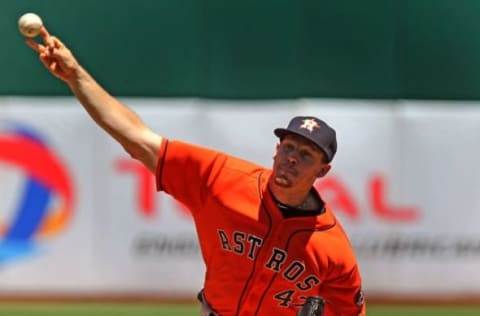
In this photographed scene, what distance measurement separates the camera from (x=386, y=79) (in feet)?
32.8

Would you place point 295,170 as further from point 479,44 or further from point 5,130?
point 479,44

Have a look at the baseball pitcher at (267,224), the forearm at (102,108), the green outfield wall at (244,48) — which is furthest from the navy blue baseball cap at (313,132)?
the green outfield wall at (244,48)

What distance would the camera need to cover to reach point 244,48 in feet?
32.6

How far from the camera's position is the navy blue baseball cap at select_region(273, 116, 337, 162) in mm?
4031

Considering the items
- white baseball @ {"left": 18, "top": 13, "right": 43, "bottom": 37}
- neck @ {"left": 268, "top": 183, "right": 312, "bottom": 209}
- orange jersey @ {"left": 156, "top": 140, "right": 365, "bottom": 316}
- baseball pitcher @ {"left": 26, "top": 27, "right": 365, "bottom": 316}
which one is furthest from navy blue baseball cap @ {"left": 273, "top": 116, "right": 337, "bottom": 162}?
white baseball @ {"left": 18, "top": 13, "right": 43, "bottom": 37}

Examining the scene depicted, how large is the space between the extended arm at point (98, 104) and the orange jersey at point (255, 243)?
177 millimetres

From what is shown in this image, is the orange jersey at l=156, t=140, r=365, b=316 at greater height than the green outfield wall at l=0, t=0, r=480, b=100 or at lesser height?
lesser

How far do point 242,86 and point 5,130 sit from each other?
264cm

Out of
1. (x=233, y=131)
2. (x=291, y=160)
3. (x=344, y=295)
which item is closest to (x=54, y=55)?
(x=291, y=160)

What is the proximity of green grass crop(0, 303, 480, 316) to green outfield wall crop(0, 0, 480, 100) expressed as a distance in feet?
7.92

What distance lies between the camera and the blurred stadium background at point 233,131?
932 cm

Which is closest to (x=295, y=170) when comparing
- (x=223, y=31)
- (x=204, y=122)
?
(x=204, y=122)

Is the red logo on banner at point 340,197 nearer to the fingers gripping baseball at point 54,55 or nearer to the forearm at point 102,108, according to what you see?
the forearm at point 102,108

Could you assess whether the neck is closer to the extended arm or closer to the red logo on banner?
the extended arm
